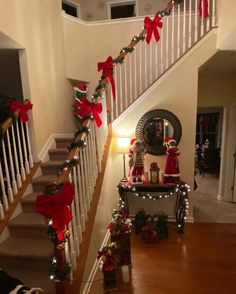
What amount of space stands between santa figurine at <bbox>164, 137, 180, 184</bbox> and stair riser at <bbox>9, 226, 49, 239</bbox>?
2.01 meters

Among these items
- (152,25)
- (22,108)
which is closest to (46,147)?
(22,108)

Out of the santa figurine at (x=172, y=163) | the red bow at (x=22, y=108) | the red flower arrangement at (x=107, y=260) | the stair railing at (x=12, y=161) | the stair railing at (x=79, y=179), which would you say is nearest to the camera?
the stair railing at (x=79, y=179)

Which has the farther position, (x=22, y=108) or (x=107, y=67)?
(x=107, y=67)

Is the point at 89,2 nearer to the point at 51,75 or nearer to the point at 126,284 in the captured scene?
the point at 51,75

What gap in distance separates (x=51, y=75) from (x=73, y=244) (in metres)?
2.80

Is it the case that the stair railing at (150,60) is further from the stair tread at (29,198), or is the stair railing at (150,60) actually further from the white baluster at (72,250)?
the white baluster at (72,250)

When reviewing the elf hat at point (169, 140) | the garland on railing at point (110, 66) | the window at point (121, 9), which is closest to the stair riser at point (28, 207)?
the garland on railing at point (110, 66)

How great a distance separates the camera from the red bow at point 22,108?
2.80 metres

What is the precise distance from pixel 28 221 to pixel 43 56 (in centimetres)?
243

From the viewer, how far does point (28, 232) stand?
2.44 metres

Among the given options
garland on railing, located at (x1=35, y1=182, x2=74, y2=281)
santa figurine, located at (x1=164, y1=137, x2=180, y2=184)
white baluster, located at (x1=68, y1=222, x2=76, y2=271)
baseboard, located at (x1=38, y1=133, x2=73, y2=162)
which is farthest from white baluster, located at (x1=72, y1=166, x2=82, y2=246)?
santa figurine, located at (x1=164, y1=137, x2=180, y2=184)

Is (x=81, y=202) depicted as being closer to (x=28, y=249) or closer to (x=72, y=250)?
(x=72, y=250)

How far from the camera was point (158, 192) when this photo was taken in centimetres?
364

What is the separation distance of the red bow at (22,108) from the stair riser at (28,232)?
132 centimetres
